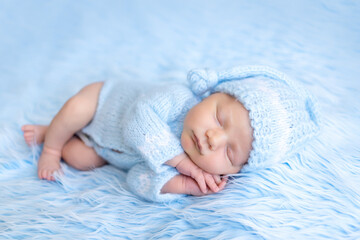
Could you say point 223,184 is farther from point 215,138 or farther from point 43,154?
point 43,154

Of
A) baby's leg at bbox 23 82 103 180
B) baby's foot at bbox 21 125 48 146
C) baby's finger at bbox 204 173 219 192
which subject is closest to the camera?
baby's finger at bbox 204 173 219 192

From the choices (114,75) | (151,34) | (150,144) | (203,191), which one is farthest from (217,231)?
(151,34)

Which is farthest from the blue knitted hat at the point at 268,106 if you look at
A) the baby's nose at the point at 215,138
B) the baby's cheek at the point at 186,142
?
the baby's cheek at the point at 186,142

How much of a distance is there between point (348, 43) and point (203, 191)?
4.71ft

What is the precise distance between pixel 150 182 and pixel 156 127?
22 centimetres

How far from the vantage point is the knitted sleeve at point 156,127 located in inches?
55.1

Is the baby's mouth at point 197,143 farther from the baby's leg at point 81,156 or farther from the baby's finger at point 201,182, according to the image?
the baby's leg at point 81,156

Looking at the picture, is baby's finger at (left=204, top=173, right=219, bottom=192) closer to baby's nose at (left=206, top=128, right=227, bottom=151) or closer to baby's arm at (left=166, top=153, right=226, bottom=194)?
baby's arm at (left=166, top=153, right=226, bottom=194)

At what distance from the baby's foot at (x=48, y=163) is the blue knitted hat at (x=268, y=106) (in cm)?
71

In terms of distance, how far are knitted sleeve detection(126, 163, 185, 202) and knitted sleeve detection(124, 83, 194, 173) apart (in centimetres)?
4

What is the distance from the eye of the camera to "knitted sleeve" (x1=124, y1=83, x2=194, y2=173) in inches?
55.1

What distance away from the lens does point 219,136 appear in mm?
1335

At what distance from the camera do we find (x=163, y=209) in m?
1.41

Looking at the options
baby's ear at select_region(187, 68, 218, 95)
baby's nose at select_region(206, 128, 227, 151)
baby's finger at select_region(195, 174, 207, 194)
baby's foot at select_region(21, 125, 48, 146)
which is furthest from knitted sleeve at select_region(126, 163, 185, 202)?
baby's foot at select_region(21, 125, 48, 146)
